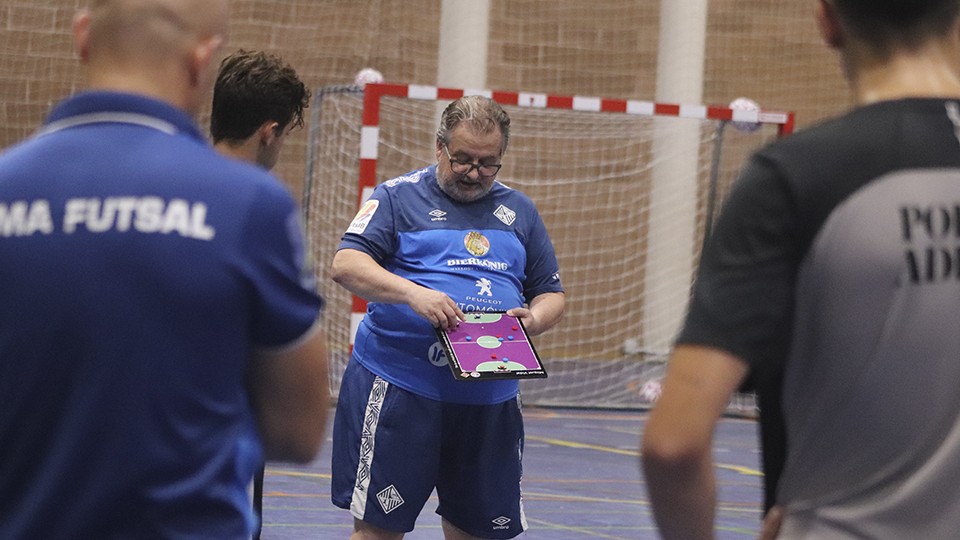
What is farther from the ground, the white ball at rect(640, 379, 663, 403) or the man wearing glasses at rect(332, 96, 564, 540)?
the man wearing glasses at rect(332, 96, 564, 540)

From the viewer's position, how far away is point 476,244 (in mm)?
3936

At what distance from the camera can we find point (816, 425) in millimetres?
1525

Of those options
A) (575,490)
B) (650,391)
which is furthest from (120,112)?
(650,391)

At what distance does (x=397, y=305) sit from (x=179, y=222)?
240cm

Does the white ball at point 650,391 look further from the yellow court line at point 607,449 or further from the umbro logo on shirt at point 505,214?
the umbro logo on shirt at point 505,214

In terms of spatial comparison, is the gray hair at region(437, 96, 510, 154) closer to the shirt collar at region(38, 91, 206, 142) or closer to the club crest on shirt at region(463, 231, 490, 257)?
the club crest on shirt at region(463, 231, 490, 257)

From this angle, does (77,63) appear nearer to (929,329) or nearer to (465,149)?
(465,149)

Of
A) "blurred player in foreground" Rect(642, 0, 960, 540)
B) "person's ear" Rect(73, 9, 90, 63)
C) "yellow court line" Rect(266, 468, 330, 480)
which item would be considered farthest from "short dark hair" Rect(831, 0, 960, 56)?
"yellow court line" Rect(266, 468, 330, 480)

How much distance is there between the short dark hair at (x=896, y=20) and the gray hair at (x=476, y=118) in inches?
93.8

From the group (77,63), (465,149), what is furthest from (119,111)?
(77,63)

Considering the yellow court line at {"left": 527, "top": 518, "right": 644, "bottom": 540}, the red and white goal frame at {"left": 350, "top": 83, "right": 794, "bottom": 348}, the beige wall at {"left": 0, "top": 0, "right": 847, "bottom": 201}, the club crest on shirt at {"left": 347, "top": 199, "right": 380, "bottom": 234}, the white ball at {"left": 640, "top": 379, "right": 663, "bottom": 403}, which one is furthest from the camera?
the beige wall at {"left": 0, "top": 0, "right": 847, "bottom": 201}

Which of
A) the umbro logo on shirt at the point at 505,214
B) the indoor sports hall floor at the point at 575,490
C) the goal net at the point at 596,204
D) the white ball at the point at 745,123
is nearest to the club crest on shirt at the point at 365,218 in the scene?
the umbro logo on shirt at the point at 505,214

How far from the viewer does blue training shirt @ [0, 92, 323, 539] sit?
1.50m

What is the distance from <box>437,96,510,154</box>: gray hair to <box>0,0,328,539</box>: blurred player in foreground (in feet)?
7.64
